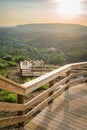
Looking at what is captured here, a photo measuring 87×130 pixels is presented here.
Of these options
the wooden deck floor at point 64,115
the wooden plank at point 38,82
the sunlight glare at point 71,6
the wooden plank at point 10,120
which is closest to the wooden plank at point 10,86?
the wooden plank at point 38,82

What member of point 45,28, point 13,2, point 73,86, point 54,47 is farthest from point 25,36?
point 73,86

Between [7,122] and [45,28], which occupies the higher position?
[45,28]

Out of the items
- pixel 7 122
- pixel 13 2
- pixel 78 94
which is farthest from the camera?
pixel 13 2

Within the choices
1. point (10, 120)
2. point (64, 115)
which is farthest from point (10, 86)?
point (64, 115)

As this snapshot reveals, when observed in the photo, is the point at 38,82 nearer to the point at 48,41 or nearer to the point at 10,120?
the point at 10,120

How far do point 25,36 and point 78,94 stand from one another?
74.9 metres

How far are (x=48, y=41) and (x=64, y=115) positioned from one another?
6323 cm

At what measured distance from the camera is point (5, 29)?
82.5 meters

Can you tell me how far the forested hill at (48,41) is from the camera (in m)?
49.0

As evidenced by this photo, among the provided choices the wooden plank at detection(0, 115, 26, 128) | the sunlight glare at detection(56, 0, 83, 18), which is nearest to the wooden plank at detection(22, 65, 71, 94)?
the wooden plank at detection(0, 115, 26, 128)

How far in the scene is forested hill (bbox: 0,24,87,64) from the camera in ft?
161

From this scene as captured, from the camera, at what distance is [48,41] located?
67625 mm

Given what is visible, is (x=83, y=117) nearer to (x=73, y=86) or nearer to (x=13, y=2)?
(x=73, y=86)

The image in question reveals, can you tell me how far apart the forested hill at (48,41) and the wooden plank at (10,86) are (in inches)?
1325
